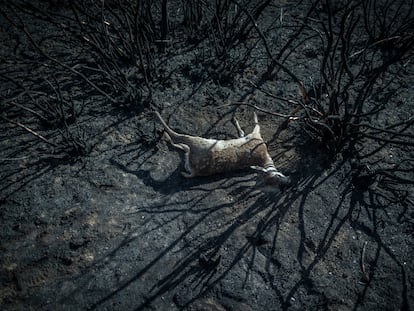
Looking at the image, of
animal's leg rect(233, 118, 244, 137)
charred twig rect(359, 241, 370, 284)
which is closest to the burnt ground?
charred twig rect(359, 241, 370, 284)

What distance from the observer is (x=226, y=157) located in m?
2.77

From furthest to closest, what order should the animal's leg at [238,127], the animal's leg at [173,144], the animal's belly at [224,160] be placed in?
the animal's leg at [238,127]
the animal's leg at [173,144]
the animal's belly at [224,160]

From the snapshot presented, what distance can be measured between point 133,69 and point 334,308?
3.32m

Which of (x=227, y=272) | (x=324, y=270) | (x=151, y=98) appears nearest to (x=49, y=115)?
(x=151, y=98)

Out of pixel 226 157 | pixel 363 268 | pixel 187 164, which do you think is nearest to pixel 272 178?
pixel 226 157

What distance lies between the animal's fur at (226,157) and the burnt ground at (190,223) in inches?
4.9

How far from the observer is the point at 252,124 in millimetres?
3352

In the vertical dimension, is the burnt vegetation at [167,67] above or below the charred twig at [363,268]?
above

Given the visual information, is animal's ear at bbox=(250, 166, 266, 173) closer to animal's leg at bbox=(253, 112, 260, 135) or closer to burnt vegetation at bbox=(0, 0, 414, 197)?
animal's leg at bbox=(253, 112, 260, 135)

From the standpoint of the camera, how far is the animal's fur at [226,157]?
9.00 feet

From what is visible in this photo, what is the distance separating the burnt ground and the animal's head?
0.08 meters

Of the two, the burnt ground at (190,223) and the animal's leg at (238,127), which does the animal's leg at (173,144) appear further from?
the animal's leg at (238,127)

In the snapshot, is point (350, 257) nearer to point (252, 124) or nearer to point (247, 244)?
point (247, 244)

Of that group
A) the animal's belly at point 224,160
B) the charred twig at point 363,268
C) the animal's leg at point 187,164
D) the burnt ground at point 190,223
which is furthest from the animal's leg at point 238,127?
the charred twig at point 363,268
